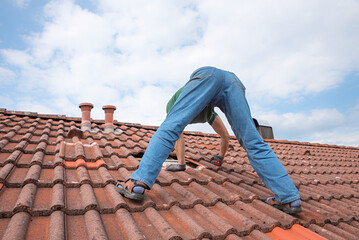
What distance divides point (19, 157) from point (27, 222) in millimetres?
1281

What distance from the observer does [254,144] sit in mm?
2211

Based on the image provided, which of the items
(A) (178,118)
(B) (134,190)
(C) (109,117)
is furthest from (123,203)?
(C) (109,117)

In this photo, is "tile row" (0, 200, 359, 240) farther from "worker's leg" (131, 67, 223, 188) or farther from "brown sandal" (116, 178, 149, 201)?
"worker's leg" (131, 67, 223, 188)

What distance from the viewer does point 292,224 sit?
1.90 metres

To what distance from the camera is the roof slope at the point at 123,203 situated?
1437 mm

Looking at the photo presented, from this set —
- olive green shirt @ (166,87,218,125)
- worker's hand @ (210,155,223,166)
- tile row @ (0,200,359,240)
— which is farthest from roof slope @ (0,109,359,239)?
olive green shirt @ (166,87,218,125)

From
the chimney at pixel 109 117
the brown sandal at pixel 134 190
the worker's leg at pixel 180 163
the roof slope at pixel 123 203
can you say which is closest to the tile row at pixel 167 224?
the roof slope at pixel 123 203

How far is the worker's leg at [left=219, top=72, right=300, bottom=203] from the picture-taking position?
2.12 meters

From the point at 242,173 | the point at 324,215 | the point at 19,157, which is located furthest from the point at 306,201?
the point at 19,157

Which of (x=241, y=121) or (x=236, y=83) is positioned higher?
(x=236, y=83)

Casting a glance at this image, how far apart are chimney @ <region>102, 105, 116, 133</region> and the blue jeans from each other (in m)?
2.60

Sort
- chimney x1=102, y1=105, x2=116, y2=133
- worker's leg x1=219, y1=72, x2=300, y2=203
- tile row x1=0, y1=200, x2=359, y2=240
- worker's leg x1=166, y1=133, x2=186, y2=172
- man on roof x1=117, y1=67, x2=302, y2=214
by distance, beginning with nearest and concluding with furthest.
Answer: tile row x1=0, y1=200, x2=359, y2=240, man on roof x1=117, y1=67, x2=302, y2=214, worker's leg x1=219, y1=72, x2=300, y2=203, worker's leg x1=166, y1=133, x2=186, y2=172, chimney x1=102, y1=105, x2=116, y2=133

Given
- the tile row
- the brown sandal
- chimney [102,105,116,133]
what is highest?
chimney [102,105,116,133]

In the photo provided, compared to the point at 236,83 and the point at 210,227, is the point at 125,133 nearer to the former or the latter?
the point at 236,83
